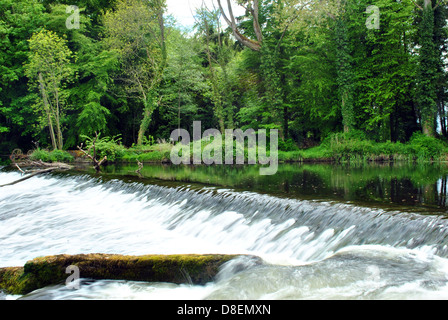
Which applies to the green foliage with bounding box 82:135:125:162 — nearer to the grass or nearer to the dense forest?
the grass

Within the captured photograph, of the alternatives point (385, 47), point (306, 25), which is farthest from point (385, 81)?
point (306, 25)

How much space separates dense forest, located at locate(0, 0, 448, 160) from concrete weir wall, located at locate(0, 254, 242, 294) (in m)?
22.6

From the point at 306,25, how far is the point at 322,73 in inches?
152

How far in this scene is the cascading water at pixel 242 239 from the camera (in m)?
4.04

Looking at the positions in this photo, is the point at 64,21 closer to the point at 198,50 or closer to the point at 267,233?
the point at 198,50

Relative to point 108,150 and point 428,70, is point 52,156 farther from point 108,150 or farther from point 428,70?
point 428,70

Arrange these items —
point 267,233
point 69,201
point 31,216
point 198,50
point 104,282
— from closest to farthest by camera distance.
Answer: point 104,282 < point 267,233 < point 31,216 < point 69,201 < point 198,50

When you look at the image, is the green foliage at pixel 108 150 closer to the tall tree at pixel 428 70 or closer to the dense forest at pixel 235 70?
the dense forest at pixel 235 70

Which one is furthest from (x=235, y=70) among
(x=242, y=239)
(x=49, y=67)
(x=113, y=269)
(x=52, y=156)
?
(x=113, y=269)

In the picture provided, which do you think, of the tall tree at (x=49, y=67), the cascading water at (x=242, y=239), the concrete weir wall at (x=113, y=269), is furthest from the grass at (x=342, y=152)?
the concrete weir wall at (x=113, y=269)

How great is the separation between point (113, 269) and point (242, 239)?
303 centimetres

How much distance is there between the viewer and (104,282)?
431cm

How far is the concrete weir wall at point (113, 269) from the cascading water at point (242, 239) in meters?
0.10

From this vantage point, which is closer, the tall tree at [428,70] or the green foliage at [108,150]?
the tall tree at [428,70]
